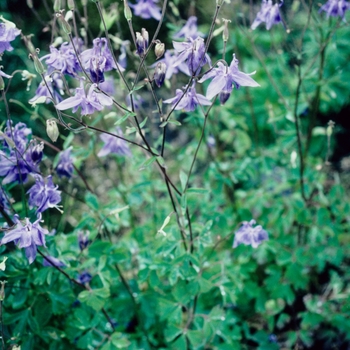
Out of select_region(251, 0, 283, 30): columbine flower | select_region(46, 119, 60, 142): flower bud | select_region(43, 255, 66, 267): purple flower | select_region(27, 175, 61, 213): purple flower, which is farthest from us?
select_region(251, 0, 283, 30): columbine flower

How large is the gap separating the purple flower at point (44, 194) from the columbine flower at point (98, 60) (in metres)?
0.44

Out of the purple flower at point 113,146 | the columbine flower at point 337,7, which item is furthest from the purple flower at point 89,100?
the columbine flower at point 337,7

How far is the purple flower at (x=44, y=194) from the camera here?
5.43ft

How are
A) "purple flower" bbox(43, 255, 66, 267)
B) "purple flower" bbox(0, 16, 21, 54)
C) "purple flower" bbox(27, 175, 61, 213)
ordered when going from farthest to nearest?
"purple flower" bbox(43, 255, 66, 267)
"purple flower" bbox(27, 175, 61, 213)
"purple flower" bbox(0, 16, 21, 54)

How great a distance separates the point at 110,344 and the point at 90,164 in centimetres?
247

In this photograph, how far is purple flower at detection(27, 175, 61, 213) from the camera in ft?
5.43

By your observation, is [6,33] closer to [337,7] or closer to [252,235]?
[252,235]

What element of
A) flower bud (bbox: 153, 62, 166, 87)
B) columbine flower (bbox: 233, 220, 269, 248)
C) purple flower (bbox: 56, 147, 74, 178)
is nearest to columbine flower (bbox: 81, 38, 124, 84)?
flower bud (bbox: 153, 62, 166, 87)

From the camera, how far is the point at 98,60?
1456 mm

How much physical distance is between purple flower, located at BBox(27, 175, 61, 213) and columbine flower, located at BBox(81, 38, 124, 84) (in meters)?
0.44

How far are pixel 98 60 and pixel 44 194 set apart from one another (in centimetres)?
55

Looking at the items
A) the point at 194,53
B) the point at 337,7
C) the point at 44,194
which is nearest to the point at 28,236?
the point at 44,194

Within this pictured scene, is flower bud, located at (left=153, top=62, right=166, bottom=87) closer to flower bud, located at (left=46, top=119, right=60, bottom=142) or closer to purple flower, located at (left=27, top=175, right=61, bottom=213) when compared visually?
flower bud, located at (left=46, top=119, right=60, bottom=142)

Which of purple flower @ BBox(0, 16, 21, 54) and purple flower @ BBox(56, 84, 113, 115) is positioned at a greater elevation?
purple flower @ BBox(0, 16, 21, 54)
